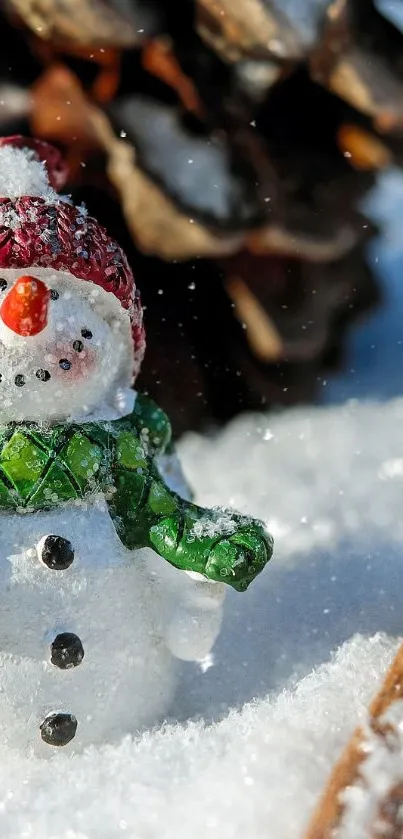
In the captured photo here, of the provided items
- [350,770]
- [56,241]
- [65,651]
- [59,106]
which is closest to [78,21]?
[59,106]

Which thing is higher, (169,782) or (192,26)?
(192,26)

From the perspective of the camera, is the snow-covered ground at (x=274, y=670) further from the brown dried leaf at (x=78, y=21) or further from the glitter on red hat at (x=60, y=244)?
the brown dried leaf at (x=78, y=21)

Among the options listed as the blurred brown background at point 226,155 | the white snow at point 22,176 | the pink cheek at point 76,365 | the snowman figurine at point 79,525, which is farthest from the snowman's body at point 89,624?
the blurred brown background at point 226,155

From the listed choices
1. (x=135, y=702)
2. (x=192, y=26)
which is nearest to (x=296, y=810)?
(x=135, y=702)

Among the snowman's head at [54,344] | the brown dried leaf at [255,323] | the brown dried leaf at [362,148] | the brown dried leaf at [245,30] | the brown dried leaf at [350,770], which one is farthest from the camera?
the brown dried leaf at [255,323]

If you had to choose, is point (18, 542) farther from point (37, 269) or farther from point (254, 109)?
point (254, 109)

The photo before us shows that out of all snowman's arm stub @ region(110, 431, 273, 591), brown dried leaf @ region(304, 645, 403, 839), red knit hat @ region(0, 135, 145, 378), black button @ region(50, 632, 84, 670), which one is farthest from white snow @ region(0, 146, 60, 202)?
brown dried leaf @ region(304, 645, 403, 839)

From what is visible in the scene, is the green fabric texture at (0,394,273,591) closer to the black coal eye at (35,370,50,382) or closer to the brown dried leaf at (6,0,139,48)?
the black coal eye at (35,370,50,382)

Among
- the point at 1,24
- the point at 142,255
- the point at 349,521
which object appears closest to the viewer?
the point at 349,521
